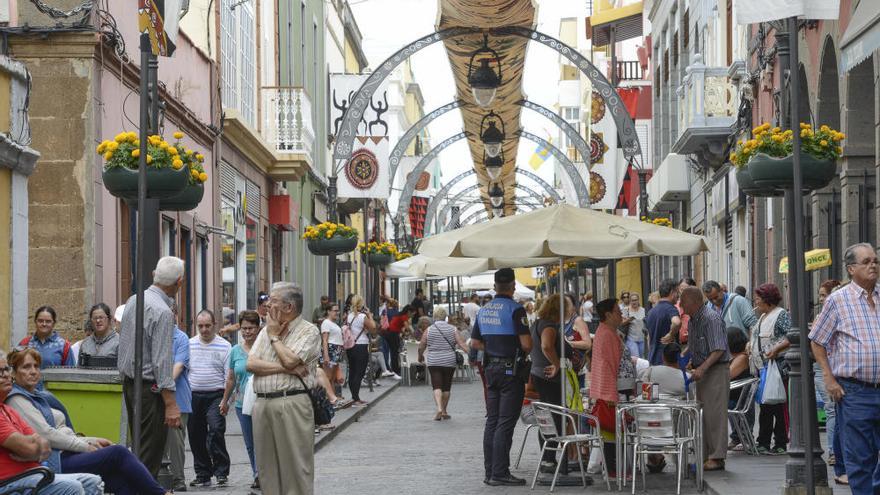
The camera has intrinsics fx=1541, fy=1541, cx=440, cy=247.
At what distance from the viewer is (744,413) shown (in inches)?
597

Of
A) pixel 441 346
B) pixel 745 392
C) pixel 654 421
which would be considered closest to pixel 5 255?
pixel 654 421

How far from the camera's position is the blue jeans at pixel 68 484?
8430 mm

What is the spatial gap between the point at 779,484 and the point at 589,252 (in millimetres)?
2520

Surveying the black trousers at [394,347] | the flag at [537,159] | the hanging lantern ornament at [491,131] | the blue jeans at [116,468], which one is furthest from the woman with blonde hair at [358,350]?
the flag at [537,159]

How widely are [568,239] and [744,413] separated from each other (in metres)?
3.10

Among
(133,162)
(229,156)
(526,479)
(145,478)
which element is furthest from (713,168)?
(145,478)

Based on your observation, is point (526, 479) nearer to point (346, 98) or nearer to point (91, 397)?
point (91, 397)

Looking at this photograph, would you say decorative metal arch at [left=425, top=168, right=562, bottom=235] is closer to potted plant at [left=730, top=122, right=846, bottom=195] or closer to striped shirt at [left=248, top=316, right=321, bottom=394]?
potted plant at [left=730, top=122, right=846, bottom=195]

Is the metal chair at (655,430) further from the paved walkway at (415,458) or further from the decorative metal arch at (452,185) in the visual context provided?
the decorative metal arch at (452,185)

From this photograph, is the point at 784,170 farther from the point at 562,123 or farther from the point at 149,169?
the point at 562,123

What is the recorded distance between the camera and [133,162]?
12328mm

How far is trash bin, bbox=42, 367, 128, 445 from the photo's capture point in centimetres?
1186

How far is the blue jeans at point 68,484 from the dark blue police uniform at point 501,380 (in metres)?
5.07

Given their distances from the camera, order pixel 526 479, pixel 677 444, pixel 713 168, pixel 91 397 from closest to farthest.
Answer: pixel 91 397, pixel 677 444, pixel 526 479, pixel 713 168
